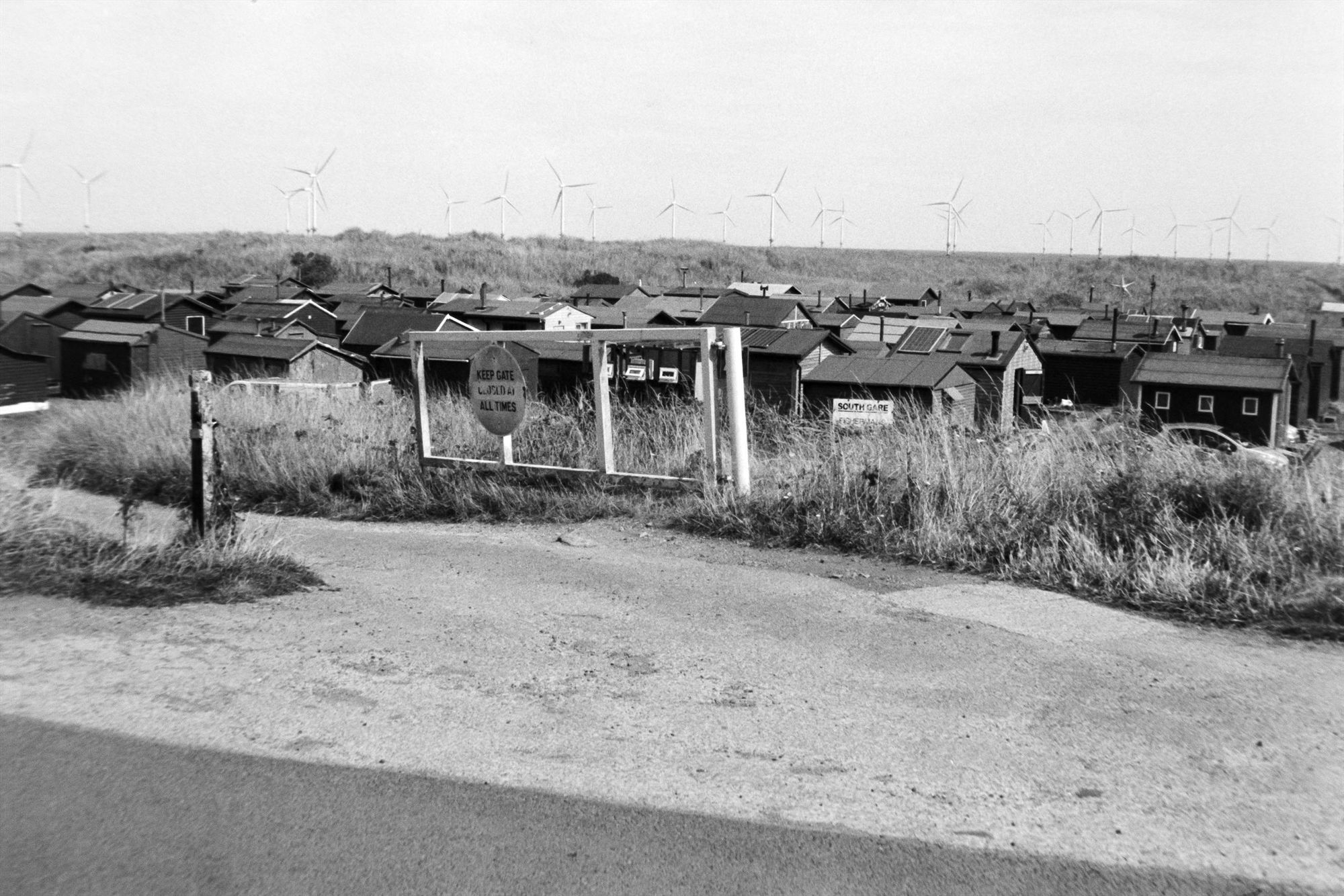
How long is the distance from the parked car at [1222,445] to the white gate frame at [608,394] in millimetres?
3054

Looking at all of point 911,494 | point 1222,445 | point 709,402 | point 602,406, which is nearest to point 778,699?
point 911,494

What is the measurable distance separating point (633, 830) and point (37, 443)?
12.0 m

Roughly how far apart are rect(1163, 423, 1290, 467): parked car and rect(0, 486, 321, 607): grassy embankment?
6.02m

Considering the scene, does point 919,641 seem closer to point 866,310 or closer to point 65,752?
point 65,752

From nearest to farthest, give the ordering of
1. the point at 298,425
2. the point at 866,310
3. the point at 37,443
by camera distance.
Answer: the point at 298,425, the point at 37,443, the point at 866,310

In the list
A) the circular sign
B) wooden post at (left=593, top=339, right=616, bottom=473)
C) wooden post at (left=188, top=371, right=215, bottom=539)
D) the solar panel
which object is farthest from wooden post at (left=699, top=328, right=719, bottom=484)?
the solar panel

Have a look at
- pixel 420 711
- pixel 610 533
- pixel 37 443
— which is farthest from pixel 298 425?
pixel 420 711

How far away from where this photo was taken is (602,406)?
9.68m

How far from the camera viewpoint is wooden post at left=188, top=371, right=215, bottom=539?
735 centimetres

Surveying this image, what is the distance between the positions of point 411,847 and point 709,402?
5.64 m

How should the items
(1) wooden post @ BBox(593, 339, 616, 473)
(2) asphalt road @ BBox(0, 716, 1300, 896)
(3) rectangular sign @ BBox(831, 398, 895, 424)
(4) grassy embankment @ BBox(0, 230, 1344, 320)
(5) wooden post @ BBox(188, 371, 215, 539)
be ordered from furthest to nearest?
(4) grassy embankment @ BBox(0, 230, 1344, 320) < (3) rectangular sign @ BBox(831, 398, 895, 424) < (1) wooden post @ BBox(593, 339, 616, 473) < (5) wooden post @ BBox(188, 371, 215, 539) < (2) asphalt road @ BBox(0, 716, 1300, 896)

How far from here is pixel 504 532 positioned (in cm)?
907

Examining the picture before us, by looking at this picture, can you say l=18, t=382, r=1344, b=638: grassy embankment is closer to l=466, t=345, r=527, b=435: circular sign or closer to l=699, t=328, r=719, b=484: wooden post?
l=699, t=328, r=719, b=484: wooden post

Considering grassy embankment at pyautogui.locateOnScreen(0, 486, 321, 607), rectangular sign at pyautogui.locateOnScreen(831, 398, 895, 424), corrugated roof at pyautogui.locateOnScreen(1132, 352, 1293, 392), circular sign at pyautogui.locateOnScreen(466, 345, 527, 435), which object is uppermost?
circular sign at pyautogui.locateOnScreen(466, 345, 527, 435)
